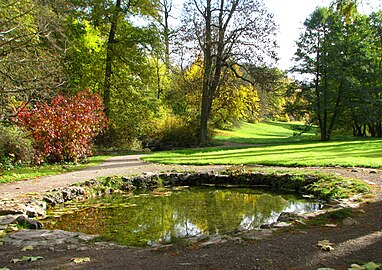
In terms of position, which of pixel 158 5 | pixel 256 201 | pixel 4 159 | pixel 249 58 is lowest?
pixel 256 201

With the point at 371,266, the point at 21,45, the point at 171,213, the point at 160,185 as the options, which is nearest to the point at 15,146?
the point at 21,45

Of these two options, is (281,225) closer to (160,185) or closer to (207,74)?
(160,185)

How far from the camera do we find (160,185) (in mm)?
9945

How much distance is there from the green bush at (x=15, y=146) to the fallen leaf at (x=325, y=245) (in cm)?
1073

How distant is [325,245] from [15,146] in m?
11.4

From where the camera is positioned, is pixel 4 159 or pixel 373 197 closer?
pixel 373 197

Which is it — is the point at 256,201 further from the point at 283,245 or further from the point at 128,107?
the point at 128,107

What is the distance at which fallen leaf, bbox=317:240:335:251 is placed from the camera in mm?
3445

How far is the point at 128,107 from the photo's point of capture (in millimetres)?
20922

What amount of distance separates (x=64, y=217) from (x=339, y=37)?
80.8 feet

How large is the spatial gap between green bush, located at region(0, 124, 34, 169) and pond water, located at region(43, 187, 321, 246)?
206 inches

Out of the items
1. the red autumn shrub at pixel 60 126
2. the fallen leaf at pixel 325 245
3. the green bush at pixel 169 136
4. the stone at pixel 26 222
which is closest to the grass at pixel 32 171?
the red autumn shrub at pixel 60 126

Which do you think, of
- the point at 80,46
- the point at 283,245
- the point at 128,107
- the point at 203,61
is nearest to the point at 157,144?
the point at 128,107

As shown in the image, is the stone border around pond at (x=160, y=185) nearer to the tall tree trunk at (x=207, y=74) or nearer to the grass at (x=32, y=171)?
the grass at (x=32, y=171)
